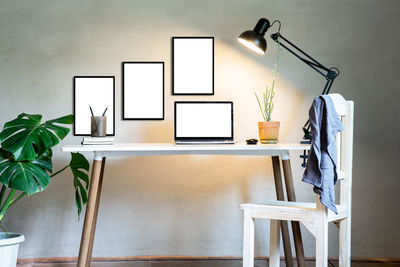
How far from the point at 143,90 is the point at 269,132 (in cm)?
88

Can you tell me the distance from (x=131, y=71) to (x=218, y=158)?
81 cm

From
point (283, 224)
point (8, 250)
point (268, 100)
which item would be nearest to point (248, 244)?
point (283, 224)

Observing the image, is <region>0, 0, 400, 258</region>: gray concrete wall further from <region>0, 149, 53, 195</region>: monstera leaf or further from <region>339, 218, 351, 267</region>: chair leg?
<region>339, 218, 351, 267</region>: chair leg

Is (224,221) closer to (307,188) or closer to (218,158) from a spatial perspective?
(218,158)

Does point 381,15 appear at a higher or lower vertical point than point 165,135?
higher

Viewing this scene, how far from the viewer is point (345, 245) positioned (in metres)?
2.03

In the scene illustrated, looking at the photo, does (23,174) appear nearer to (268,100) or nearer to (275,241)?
(275,241)

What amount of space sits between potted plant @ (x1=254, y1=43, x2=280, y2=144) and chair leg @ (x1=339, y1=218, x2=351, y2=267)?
0.65 metres

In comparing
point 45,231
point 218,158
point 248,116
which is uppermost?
point 248,116

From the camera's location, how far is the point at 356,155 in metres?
2.84

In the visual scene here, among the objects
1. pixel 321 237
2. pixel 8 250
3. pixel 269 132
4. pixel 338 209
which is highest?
pixel 269 132

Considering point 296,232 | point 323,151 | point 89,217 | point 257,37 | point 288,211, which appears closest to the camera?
point 323,151

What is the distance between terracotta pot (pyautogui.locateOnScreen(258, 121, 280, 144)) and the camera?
2512 millimetres

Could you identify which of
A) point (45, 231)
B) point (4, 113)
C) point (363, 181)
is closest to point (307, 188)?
point (363, 181)
